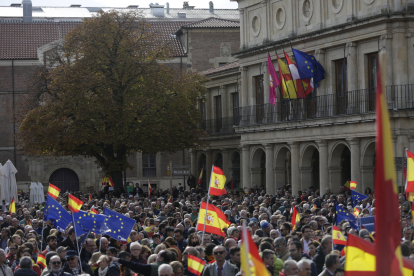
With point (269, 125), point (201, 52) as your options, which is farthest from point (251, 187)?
point (201, 52)

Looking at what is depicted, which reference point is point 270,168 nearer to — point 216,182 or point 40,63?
point 216,182

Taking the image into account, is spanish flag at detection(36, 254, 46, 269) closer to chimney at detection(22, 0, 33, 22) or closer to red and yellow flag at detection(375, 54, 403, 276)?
red and yellow flag at detection(375, 54, 403, 276)

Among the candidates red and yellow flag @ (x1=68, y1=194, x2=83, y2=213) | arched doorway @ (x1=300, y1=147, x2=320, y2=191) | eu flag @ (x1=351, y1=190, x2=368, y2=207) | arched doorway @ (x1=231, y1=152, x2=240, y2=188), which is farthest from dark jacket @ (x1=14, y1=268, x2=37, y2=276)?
arched doorway @ (x1=231, y1=152, x2=240, y2=188)

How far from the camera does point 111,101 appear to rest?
36094 millimetres

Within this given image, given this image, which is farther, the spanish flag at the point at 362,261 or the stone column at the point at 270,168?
the stone column at the point at 270,168

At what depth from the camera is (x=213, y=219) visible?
1425cm

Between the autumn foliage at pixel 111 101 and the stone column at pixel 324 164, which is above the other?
the autumn foliage at pixel 111 101

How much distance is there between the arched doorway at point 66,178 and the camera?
178 feet

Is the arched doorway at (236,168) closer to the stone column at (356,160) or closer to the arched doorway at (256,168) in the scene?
the arched doorway at (256,168)

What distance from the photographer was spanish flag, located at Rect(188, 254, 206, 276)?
10.4m

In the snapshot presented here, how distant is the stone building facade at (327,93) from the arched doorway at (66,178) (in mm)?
17691

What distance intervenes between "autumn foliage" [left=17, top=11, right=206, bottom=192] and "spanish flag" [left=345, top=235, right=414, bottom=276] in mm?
29753

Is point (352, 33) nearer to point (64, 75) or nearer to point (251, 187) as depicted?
point (251, 187)

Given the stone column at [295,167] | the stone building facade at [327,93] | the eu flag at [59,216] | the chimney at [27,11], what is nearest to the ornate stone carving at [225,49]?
the stone building facade at [327,93]
